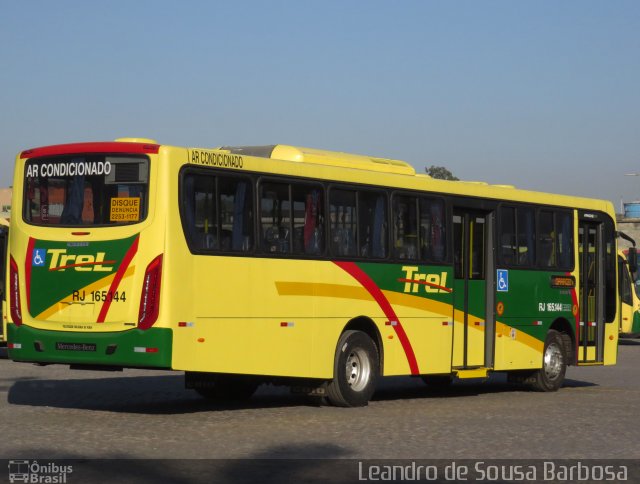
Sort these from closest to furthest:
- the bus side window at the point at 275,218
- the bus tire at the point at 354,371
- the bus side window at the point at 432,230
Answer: the bus side window at the point at 275,218 < the bus tire at the point at 354,371 < the bus side window at the point at 432,230

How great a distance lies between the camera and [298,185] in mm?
16312

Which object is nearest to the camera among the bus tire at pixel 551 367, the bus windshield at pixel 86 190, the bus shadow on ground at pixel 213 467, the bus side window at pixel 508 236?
the bus shadow on ground at pixel 213 467

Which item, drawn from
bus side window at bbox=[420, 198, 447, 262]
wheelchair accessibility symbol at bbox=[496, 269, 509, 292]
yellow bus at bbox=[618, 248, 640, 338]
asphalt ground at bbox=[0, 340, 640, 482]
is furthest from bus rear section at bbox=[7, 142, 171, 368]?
yellow bus at bbox=[618, 248, 640, 338]

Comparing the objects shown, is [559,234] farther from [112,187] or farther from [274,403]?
[112,187]

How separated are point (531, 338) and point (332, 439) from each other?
864 cm

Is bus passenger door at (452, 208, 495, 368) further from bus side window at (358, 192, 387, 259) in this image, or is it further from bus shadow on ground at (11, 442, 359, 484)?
bus shadow on ground at (11, 442, 359, 484)

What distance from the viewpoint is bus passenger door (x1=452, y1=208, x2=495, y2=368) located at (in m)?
19.2

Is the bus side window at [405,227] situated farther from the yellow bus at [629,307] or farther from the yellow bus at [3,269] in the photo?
the yellow bus at [629,307]

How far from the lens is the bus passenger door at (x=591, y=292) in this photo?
22.3 metres

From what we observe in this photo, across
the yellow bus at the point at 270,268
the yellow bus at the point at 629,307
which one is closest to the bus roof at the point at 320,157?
the yellow bus at the point at 270,268

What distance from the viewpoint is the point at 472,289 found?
1953 cm

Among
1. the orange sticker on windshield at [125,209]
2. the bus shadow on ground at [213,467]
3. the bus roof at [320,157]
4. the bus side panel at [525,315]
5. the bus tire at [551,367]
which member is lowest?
the bus shadow on ground at [213,467]

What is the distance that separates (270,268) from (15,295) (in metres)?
2.98

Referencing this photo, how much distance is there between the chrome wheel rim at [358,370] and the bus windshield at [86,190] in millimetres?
4039
